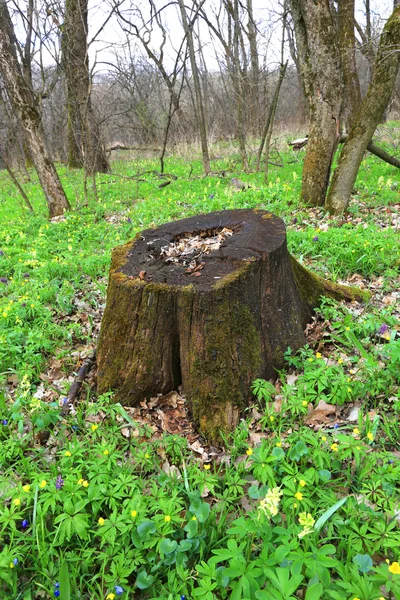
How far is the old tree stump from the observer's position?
2.35 meters

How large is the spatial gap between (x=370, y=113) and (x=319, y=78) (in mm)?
979

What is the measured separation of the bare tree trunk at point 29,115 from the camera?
6.96 m

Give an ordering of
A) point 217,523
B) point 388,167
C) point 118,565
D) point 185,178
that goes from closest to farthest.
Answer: point 118,565 < point 217,523 < point 388,167 < point 185,178

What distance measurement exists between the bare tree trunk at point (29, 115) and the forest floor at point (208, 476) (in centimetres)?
499

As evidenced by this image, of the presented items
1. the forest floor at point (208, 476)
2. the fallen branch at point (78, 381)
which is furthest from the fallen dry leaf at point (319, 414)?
the fallen branch at point (78, 381)

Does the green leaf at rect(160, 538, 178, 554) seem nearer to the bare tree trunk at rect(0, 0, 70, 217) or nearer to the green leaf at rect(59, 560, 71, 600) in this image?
the green leaf at rect(59, 560, 71, 600)

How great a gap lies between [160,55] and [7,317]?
42.0 ft

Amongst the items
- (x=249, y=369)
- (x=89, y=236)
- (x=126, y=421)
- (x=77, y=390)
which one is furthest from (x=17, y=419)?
(x=89, y=236)

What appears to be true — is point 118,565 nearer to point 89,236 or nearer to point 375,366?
point 375,366

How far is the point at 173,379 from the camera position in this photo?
267 centimetres

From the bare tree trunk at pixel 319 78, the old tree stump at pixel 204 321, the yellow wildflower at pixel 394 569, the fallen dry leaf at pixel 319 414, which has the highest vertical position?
the bare tree trunk at pixel 319 78

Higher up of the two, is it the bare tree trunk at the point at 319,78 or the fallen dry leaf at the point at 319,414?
the bare tree trunk at the point at 319,78

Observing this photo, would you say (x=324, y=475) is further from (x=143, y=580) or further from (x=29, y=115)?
(x=29, y=115)

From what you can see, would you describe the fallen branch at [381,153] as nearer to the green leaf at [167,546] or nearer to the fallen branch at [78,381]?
the fallen branch at [78,381]
